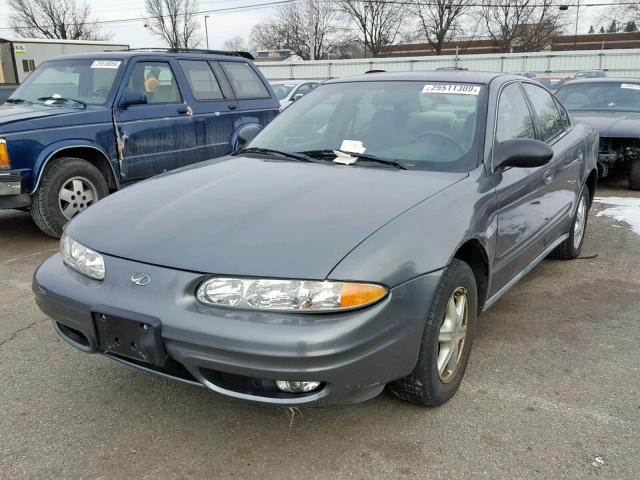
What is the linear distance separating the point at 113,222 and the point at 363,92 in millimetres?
1820

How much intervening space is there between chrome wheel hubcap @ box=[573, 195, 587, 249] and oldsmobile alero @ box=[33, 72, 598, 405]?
1438mm

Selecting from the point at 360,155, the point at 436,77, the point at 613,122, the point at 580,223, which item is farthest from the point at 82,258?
the point at 613,122

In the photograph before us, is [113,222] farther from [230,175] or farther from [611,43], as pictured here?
[611,43]

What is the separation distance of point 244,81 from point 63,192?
9.61ft

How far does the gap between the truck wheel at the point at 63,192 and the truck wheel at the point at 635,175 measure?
675 centimetres

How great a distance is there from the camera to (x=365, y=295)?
2.10 metres

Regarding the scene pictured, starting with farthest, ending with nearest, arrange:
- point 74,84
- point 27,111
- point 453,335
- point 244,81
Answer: point 244,81
point 74,84
point 27,111
point 453,335

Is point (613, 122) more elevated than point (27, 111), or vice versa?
point (27, 111)

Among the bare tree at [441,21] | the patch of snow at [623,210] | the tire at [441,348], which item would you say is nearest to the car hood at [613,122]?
the patch of snow at [623,210]

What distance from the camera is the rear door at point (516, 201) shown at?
10.1 ft

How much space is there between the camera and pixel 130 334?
2.19 meters

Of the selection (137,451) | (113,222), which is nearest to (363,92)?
(113,222)

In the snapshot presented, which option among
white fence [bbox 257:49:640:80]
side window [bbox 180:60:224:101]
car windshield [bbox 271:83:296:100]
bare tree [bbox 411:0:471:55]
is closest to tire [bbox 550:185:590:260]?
side window [bbox 180:60:224:101]

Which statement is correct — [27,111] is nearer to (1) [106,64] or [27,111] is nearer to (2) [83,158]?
(2) [83,158]
